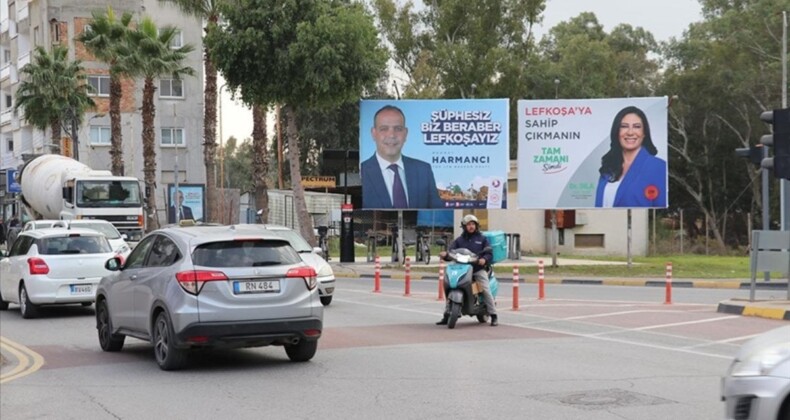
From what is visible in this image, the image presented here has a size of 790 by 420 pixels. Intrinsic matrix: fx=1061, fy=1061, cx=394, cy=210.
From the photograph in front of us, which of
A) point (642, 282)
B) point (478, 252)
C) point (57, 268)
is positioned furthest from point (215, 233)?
point (642, 282)

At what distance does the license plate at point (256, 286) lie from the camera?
1188 centimetres

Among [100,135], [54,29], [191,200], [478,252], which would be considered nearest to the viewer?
[478,252]

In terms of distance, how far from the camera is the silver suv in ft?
38.5

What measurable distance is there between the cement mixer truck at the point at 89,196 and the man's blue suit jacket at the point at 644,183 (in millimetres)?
17571

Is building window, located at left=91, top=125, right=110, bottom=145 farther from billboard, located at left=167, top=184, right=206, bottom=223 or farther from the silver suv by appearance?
the silver suv

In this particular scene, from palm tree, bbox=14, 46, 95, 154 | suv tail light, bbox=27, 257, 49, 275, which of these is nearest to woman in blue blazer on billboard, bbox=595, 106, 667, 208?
suv tail light, bbox=27, 257, 49, 275

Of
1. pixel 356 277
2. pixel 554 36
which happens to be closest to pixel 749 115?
pixel 554 36

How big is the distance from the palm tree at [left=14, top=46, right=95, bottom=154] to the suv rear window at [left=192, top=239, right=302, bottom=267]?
A: 44547mm

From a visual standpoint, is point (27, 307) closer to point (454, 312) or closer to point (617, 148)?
point (454, 312)

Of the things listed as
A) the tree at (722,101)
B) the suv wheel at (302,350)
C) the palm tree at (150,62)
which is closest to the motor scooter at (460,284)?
the suv wheel at (302,350)

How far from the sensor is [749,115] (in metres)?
56.5

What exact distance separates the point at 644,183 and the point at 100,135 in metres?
43.7

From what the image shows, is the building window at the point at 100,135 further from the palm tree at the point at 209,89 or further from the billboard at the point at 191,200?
the palm tree at the point at 209,89

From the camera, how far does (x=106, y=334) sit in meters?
14.1
